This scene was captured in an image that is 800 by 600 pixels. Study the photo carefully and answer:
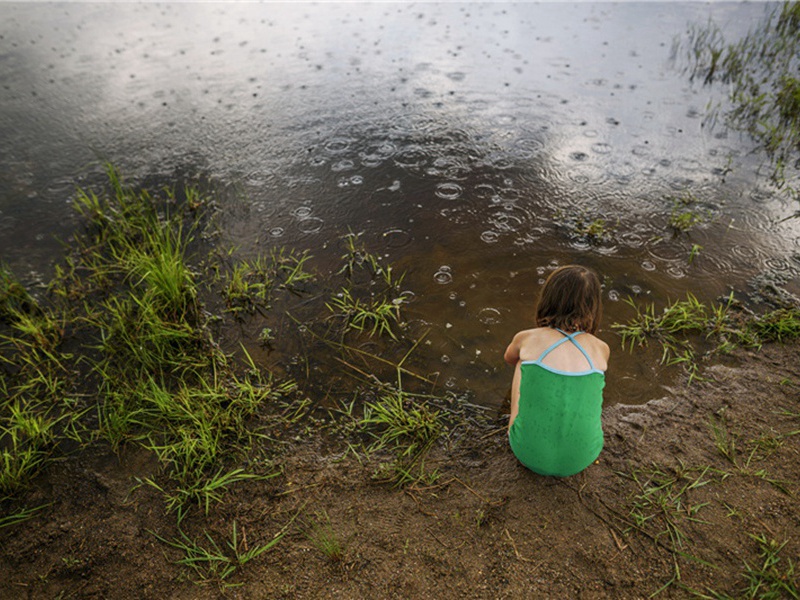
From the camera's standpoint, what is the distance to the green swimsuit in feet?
6.61

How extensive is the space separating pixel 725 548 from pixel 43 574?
2.69 meters

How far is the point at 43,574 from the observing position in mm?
1984

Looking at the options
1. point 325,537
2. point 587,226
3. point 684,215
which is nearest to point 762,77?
point 684,215

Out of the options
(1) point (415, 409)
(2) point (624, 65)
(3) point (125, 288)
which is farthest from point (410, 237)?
(2) point (624, 65)

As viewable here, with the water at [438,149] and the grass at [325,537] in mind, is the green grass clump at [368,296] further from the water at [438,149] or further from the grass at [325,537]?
the grass at [325,537]

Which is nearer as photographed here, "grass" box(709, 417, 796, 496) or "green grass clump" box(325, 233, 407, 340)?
"grass" box(709, 417, 796, 496)

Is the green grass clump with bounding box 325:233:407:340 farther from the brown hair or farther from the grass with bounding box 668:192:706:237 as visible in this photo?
the grass with bounding box 668:192:706:237

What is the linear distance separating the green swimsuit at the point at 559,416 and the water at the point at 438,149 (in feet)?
1.68

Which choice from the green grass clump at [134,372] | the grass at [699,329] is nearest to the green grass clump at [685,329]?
the grass at [699,329]

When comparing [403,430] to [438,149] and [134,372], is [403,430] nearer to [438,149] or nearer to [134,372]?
[134,372]

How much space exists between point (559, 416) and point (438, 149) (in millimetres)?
3081

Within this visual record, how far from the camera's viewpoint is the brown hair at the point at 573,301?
7.15 feet

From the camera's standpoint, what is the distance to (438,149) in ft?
14.7

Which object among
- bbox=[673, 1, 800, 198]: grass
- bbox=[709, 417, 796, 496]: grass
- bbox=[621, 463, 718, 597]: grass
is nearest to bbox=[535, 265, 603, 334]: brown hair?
bbox=[621, 463, 718, 597]: grass
